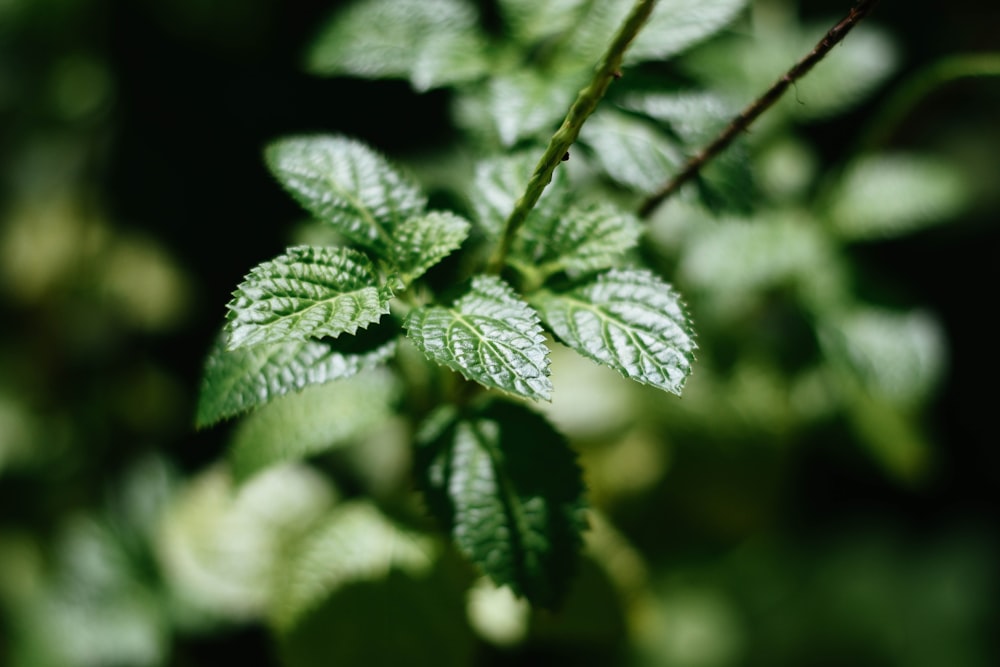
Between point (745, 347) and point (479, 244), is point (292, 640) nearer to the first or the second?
point (479, 244)

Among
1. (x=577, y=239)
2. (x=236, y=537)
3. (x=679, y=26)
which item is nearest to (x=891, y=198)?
(x=679, y=26)

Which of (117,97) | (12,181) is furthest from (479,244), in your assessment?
(12,181)

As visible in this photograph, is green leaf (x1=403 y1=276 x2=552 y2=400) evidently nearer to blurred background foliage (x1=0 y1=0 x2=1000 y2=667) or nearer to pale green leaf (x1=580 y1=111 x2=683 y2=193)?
pale green leaf (x1=580 y1=111 x2=683 y2=193)

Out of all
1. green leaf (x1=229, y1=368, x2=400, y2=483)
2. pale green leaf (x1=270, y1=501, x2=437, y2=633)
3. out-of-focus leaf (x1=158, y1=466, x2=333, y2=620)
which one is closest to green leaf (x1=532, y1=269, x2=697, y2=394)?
green leaf (x1=229, y1=368, x2=400, y2=483)

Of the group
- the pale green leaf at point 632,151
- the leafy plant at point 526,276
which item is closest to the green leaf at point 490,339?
the leafy plant at point 526,276

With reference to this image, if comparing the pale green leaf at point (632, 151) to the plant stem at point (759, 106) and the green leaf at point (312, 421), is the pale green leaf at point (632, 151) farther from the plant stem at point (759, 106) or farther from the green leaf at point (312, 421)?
the green leaf at point (312, 421)
